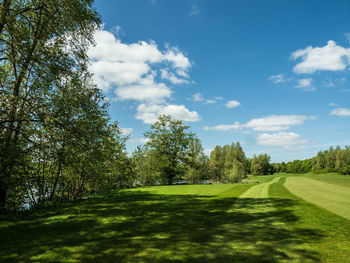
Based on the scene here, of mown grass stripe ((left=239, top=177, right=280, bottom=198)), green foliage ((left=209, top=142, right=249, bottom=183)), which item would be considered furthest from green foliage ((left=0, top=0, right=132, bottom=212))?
green foliage ((left=209, top=142, right=249, bottom=183))

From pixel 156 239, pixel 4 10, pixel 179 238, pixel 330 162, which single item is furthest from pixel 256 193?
pixel 330 162

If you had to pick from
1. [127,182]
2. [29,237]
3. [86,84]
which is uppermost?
[86,84]

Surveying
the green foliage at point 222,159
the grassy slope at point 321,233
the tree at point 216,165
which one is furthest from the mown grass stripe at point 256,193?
the tree at point 216,165

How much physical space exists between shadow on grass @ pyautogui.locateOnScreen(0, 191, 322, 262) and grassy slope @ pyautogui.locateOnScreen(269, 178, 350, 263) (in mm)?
95

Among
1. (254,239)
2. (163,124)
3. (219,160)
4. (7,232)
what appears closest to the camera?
(254,239)

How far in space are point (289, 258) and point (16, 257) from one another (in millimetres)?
7410

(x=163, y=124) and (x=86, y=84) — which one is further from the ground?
(x=163, y=124)

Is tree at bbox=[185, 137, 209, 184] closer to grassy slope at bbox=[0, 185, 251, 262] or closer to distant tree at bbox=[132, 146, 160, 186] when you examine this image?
distant tree at bbox=[132, 146, 160, 186]

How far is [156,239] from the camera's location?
6.28 m

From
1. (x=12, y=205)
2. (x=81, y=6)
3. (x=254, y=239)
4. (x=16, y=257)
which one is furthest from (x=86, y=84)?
(x=254, y=239)

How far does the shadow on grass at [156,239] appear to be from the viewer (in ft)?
16.5

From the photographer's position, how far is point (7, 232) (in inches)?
282

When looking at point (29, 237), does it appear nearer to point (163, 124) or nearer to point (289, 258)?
point (289, 258)

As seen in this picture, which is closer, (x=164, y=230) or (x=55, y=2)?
(x=164, y=230)
